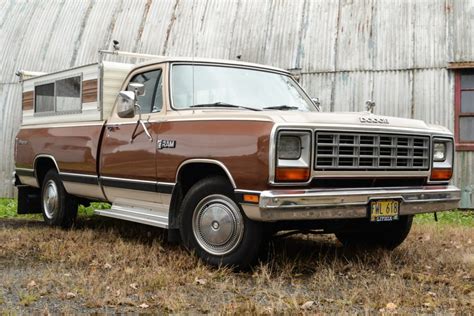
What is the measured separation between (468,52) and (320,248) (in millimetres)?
6952

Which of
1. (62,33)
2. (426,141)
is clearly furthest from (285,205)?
(62,33)

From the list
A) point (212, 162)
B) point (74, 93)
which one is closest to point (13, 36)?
point (74, 93)

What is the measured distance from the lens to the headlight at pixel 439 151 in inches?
235

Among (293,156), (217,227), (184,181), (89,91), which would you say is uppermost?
(89,91)

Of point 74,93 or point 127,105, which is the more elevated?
point 74,93

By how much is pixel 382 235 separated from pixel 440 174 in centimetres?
102

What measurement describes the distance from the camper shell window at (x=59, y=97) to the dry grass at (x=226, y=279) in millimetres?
1785

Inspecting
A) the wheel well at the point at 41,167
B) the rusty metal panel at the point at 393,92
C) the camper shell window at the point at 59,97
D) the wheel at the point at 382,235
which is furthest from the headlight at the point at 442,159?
the rusty metal panel at the point at 393,92

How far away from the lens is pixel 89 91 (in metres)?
7.38

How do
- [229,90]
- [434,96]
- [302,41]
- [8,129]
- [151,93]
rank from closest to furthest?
[229,90] → [151,93] → [434,96] → [302,41] → [8,129]

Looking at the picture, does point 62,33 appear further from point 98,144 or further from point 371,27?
point 98,144

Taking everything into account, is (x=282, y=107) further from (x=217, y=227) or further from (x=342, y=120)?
(x=217, y=227)

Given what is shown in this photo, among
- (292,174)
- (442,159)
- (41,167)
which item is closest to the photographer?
(292,174)

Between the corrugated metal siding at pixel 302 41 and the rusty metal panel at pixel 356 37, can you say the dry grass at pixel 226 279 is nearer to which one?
the corrugated metal siding at pixel 302 41
